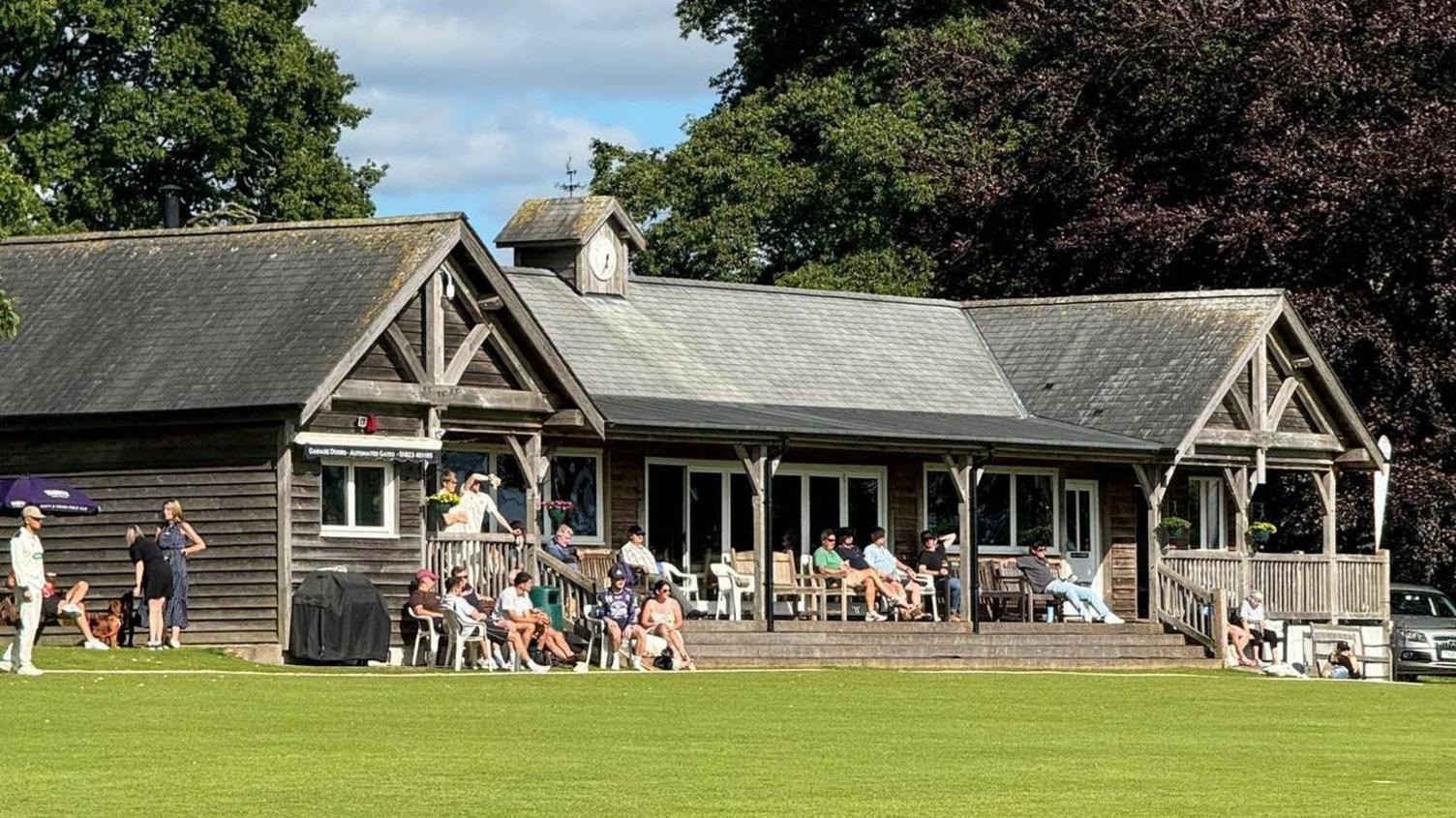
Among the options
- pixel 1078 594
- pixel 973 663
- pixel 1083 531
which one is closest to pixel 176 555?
pixel 973 663

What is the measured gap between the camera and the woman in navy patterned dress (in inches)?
1248

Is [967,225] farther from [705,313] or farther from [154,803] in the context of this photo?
[154,803]

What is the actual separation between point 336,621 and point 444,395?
3.13 meters

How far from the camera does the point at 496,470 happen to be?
36.3 m

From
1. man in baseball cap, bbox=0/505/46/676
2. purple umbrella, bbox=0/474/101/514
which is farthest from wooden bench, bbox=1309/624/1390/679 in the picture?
man in baseball cap, bbox=0/505/46/676

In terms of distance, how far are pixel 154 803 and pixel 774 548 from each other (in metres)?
25.0

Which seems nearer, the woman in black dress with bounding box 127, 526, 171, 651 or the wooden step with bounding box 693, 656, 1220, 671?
the woman in black dress with bounding box 127, 526, 171, 651

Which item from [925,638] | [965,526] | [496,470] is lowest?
[925,638]

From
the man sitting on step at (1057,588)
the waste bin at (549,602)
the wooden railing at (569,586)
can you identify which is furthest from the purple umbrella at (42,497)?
the man sitting on step at (1057,588)

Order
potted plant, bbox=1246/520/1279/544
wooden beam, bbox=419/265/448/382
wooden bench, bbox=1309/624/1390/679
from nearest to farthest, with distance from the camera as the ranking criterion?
wooden beam, bbox=419/265/448/382
wooden bench, bbox=1309/624/1390/679
potted plant, bbox=1246/520/1279/544

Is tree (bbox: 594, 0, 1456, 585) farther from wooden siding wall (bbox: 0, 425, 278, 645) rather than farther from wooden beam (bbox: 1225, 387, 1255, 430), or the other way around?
wooden siding wall (bbox: 0, 425, 278, 645)

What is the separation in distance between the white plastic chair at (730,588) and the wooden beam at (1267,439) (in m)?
7.32

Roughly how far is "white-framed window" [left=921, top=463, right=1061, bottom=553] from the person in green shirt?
4362 millimetres

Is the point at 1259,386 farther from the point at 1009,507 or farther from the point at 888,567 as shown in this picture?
the point at 888,567
